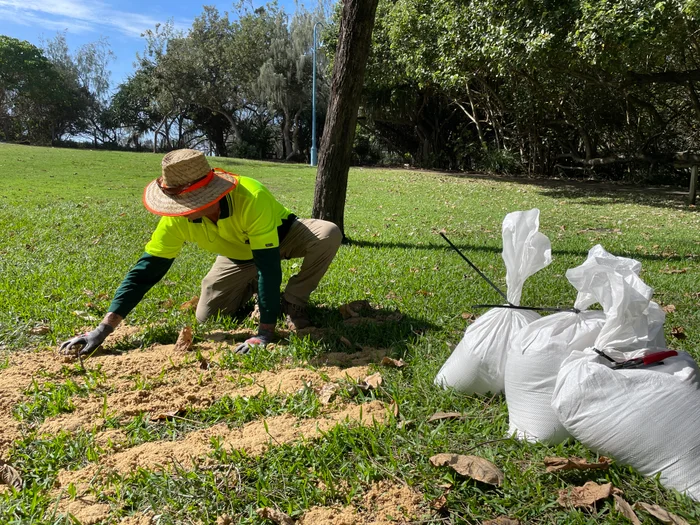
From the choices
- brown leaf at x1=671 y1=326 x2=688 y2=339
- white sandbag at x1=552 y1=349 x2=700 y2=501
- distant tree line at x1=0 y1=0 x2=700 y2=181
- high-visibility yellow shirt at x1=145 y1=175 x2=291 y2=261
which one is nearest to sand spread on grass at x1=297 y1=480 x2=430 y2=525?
white sandbag at x1=552 y1=349 x2=700 y2=501

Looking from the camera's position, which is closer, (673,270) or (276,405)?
(276,405)

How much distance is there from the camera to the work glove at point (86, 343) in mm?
3232

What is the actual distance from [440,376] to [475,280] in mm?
2492

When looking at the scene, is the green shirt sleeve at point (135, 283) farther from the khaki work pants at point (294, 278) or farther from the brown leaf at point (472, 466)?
the brown leaf at point (472, 466)

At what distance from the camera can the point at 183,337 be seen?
343 centimetres

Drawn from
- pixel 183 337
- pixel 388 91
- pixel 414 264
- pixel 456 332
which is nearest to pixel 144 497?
pixel 183 337

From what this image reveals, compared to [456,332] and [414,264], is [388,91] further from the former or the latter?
[456,332]

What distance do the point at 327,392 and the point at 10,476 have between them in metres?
1.45

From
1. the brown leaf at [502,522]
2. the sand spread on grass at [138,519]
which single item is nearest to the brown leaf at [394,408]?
the brown leaf at [502,522]

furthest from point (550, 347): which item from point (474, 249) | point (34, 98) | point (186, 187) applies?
point (34, 98)

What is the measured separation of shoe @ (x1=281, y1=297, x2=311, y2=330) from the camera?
379 cm

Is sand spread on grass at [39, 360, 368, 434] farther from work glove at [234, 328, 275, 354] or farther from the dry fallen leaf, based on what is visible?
the dry fallen leaf

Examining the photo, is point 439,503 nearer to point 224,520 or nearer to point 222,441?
point 224,520

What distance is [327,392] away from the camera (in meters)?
2.79
